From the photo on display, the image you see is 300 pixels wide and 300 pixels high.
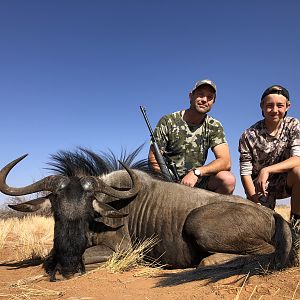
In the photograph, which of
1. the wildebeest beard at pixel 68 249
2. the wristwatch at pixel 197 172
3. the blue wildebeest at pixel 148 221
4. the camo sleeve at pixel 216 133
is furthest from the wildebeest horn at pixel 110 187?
the camo sleeve at pixel 216 133

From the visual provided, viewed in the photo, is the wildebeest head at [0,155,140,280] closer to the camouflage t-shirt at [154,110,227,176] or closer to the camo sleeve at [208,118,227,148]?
the camouflage t-shirt at [154,110,227,176]

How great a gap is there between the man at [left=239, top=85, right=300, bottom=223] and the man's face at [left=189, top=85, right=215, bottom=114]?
2.76 ft

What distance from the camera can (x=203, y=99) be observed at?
6.35m

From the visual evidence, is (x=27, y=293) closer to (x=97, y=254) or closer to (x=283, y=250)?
(x=97, y=254)

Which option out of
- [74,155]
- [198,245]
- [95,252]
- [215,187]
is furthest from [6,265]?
[215,187]

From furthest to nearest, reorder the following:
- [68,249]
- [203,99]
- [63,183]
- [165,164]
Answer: [203,99]
[165,164]
[63,183]
[68,249]

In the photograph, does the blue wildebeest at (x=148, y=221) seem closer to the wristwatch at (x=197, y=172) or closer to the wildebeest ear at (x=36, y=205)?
the wildebeest ear at (x=36, y=205)

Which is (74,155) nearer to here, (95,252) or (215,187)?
(95,252)

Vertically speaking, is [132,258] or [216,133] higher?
[216,133]

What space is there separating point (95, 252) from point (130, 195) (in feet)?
2.43

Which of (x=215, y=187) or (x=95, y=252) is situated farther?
(x=215, y=187)

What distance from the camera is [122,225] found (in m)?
4.62

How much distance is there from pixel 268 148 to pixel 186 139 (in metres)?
1.35

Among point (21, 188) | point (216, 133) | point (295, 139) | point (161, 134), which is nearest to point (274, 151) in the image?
point (295, 139)
